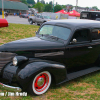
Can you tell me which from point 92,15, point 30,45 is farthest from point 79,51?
point 92,15

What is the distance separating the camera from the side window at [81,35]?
13.8 feet

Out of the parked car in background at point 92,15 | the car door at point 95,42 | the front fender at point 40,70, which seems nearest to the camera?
the front fender at point 40,70

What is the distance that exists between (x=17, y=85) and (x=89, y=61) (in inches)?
97.8

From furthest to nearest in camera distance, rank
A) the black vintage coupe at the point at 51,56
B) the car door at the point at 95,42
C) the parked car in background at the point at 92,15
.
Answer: the parked car in background at the point at 92,15 < the car door at the point at 95,42 < the black vintage coupe at the point at 51,56

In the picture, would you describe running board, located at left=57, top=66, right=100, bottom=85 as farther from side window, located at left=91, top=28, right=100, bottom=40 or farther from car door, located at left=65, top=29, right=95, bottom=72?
side window, located at left=91, top=28, right=100, bottom=40

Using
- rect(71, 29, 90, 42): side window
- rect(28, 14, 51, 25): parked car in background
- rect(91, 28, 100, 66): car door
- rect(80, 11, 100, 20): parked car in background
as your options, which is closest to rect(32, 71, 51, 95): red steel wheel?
rect(71, 29, 90, 42): side window

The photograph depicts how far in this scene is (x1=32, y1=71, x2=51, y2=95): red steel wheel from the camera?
340 centimetres

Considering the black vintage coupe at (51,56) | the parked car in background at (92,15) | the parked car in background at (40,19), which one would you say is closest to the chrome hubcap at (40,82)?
the black vintage coupe at (51,56)

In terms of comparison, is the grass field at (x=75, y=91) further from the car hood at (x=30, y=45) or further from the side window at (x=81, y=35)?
the side window at (x=81, y=35)

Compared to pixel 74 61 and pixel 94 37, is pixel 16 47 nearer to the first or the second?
pixel 74 61

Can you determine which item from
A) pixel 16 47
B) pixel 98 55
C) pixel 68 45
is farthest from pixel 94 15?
pixel 16 47

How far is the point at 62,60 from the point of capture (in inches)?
156

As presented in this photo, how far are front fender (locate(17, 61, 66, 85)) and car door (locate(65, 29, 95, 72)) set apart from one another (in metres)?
0.52

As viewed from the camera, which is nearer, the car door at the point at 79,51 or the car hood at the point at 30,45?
the car hood at the point at 30,45
